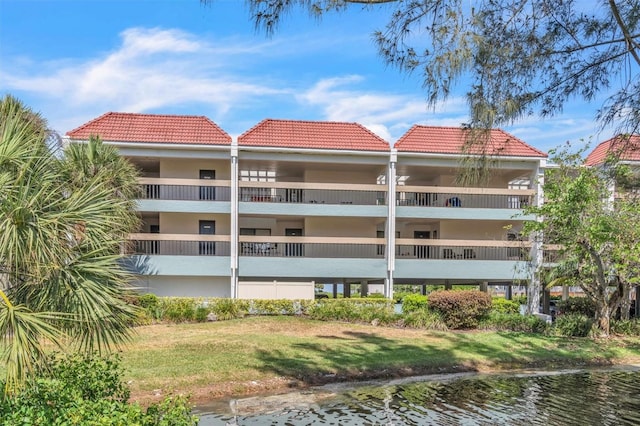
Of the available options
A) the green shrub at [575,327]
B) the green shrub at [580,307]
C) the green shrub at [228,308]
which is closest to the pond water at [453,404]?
the green shrub at [575,327]

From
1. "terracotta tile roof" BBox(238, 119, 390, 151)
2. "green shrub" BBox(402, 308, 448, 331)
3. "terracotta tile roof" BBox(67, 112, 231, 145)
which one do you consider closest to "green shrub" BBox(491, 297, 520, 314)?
"green shrub" BBox(402, 308, 448, 331)

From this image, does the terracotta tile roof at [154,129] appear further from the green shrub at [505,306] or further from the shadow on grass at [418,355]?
the green shrub at [505,306]

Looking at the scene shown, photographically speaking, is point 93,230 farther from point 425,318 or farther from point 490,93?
point 425,318

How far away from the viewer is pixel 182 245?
27.9 meters

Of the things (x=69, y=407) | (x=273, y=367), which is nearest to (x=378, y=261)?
(x=273, y=367)

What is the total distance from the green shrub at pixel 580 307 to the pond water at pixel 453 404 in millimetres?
9262

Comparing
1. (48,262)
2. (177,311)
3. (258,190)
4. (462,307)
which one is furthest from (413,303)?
(48,262)

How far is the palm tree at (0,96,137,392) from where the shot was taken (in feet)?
18.2

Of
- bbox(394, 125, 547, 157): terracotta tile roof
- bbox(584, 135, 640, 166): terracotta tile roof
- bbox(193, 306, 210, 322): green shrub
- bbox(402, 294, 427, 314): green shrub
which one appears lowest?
bbox(193, 306, 210, 322): green shrub

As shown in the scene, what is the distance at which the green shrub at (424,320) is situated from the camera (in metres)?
22.5

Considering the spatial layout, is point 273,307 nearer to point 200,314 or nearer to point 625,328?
point 200,314

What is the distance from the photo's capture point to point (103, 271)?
248 inches

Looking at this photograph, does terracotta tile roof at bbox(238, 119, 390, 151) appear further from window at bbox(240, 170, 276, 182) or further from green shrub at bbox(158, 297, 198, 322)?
green shrub at bbox(158, 297, 198, 322)

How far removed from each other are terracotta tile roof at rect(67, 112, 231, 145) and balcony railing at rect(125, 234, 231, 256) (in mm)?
5013
